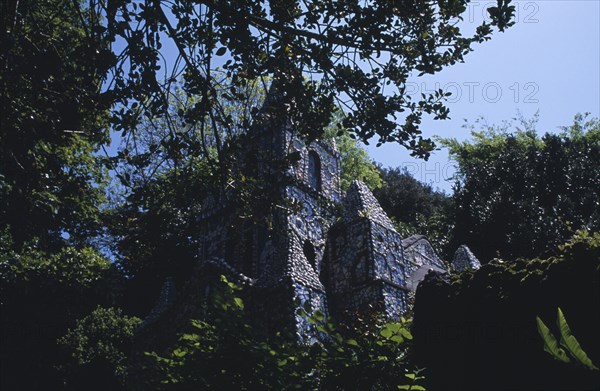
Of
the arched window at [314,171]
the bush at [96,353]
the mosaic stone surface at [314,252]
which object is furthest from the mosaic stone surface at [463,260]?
the bush at [96,353]

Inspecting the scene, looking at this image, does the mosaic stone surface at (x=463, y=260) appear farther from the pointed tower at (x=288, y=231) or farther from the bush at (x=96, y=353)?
the bush at (x=96, y=353)

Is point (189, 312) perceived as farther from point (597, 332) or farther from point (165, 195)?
point (597, 332)

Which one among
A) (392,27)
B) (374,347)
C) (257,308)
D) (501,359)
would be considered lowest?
(501,359)

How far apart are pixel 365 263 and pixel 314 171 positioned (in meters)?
6.57

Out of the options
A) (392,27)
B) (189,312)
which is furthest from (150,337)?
(392,27)

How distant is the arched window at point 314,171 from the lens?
1905 centimetres

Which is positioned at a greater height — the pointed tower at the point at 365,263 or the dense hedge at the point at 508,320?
the pointed tower at the point at 365,263

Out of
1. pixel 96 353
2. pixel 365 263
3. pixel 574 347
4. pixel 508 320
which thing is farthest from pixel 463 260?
pixel 96 353

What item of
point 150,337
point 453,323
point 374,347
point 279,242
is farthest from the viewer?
point 150,337

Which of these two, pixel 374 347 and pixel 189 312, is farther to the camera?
pixel 189 312

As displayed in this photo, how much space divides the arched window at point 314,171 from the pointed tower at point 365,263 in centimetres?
325

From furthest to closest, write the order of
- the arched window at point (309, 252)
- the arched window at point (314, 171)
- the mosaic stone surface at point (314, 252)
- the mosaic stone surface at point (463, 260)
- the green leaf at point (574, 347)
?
the arched window at point (314, 171), the mosaic stone surface at point (463, 260), the arched window at point (309, 252), the mosaic stone surface at point (314, 252), the green leaf at point (574, 347)

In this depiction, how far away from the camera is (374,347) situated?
454cm

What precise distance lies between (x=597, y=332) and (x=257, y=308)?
31.0 feet
